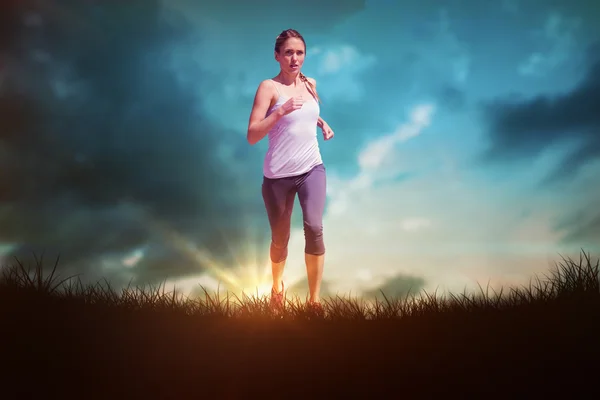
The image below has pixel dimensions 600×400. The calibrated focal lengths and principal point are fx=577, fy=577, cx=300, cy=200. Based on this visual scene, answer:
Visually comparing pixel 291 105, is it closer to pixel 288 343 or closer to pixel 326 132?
pixel 326 132

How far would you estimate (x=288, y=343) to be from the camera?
4.41 meters

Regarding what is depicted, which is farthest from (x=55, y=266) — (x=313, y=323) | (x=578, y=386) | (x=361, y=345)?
(x=578, y=386)

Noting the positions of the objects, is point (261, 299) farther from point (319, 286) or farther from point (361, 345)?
point (361, 345)

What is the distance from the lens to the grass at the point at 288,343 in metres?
3.68

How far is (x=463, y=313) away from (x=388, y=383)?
1897mm

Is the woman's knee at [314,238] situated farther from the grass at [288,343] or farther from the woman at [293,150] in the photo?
the grass at [288,343]

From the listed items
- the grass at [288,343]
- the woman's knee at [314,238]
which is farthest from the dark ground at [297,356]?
the woman's knee at [314,238]

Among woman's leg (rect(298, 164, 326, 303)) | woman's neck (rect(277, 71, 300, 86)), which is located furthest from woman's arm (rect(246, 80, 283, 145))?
woman's leg (rect(298, 164, 326, 303))

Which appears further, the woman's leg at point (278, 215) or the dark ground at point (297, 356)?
the woman's leg at point (278, 215)

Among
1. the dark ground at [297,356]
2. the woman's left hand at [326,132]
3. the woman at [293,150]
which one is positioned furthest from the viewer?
the woman's left hand at [326,132]

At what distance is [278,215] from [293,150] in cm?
74

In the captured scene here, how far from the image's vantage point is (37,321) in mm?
4773

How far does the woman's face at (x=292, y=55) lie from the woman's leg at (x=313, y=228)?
44.2 inches

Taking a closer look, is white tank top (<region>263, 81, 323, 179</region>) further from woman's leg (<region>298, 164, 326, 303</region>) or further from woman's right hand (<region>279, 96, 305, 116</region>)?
woman's right hand (<region>279, 96, 305, 116</region>)
